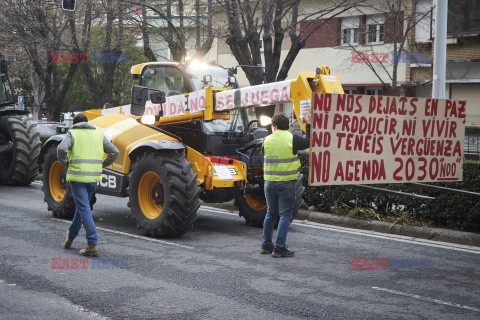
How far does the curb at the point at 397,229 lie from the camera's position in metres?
9.81

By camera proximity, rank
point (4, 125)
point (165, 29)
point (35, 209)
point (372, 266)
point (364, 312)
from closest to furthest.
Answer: point (364, 312), point (372, 266), point (35, 209), point (4, 125), point (165, 29)

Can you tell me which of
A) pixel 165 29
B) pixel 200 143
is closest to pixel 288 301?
pixel 200 143

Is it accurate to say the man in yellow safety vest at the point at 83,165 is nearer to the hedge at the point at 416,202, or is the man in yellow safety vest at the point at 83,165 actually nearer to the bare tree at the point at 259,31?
the hedge at the point at 416,202

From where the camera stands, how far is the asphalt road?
605cm

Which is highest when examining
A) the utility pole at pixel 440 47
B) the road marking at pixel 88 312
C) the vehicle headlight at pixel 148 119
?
the utility pole at pixel 440 47

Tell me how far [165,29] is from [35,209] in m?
13.1

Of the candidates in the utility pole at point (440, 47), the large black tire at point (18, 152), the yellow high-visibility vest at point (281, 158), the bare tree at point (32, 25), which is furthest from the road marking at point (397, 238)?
the bare tree at point (32, 25)

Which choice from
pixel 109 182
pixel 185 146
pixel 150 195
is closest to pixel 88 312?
pixel 150 195

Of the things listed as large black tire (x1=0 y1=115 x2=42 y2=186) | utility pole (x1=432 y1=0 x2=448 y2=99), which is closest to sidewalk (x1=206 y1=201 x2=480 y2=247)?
utility pole (x1=432 y1=0 x2=448 y2=99)

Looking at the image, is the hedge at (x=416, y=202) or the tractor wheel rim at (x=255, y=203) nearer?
the hedge at (x=416, y=202)

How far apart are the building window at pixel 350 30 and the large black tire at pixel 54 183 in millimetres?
20624

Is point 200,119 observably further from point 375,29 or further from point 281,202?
point 375,29

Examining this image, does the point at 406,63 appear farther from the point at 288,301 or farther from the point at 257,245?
the point at 288,301

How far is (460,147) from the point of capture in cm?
808
